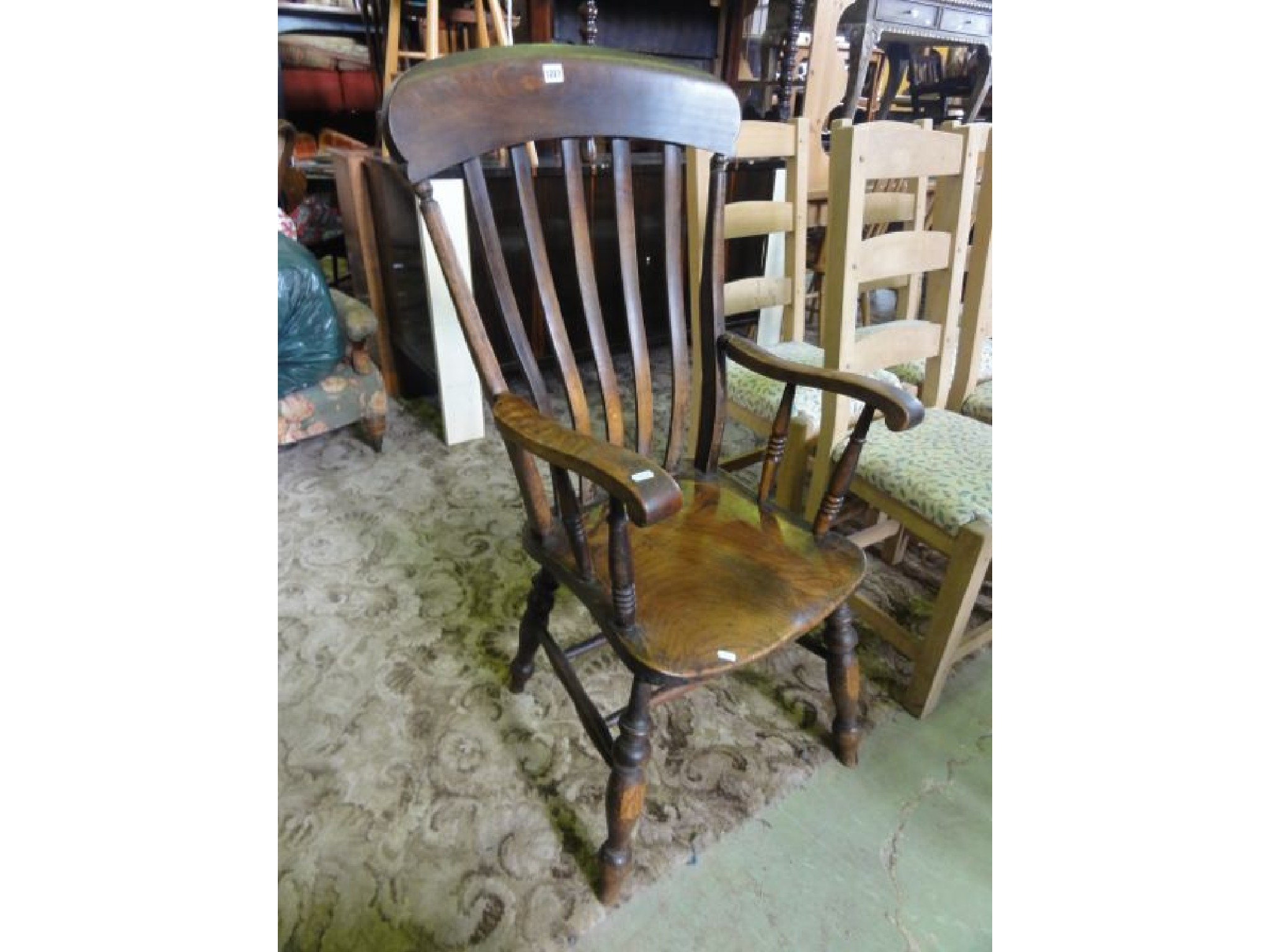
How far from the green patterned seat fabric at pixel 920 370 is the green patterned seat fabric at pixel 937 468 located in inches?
13.4

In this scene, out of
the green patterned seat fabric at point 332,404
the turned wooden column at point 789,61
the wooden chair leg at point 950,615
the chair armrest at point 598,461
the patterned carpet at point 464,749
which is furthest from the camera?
the turned wooden column at point 789,61

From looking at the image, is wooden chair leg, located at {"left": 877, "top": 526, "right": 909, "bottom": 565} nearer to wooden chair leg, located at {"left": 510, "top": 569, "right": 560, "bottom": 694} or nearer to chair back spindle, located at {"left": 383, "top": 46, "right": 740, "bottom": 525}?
chair back spindle, located at {"left": 383, "top": 46, "right": 740, "bottom": 525}

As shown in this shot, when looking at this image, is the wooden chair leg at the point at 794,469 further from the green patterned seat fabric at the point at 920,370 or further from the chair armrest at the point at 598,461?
the chair armrest at the point at 598,461

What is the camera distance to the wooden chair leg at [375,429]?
2.22 meters

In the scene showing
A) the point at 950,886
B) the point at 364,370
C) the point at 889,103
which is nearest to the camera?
the point at 950,886

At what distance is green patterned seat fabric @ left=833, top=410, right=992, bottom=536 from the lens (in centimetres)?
116

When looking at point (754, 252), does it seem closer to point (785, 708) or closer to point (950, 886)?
point (785, 708)

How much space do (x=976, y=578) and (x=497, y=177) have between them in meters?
1.89

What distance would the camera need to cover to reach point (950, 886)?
1.06 meters

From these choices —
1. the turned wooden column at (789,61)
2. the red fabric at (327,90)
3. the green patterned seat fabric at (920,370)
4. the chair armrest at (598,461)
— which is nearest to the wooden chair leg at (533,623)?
the chair armrest at (598,461)

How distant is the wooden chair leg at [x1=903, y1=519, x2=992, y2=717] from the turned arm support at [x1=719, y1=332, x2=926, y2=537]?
26 cm

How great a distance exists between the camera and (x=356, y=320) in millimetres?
2070

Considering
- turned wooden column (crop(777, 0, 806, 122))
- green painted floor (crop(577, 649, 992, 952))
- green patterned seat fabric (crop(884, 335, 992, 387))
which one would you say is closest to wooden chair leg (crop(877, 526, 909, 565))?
green patterned seat fabric (crop(884, 335, 992, 387))
